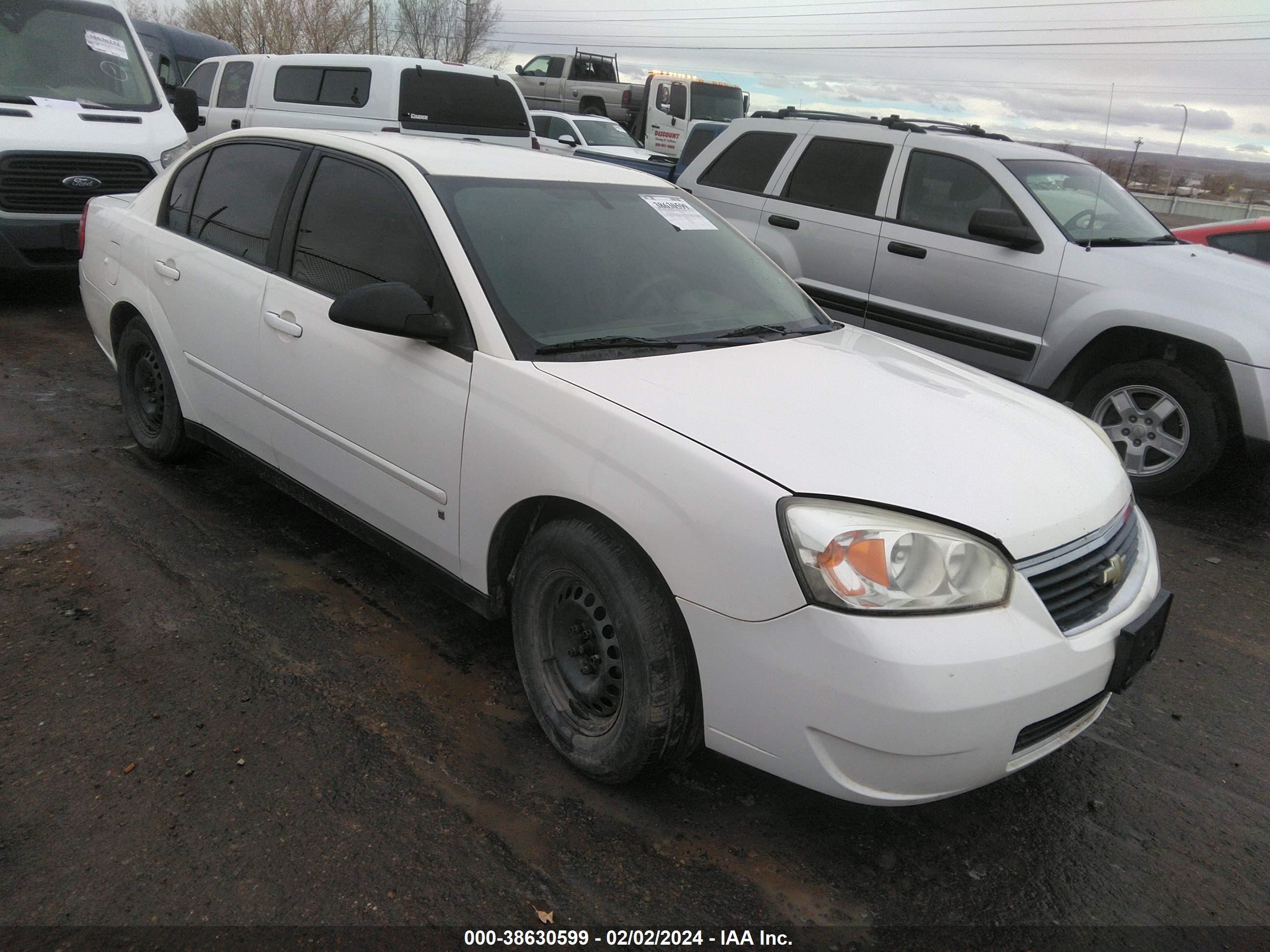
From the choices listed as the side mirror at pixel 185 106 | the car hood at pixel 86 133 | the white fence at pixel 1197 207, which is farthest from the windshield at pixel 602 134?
the white fence at pixel 1197 207

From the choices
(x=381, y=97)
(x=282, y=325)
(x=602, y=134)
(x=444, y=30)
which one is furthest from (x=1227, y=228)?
(x=444, y=30)

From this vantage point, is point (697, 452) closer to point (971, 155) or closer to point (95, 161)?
point (971, 155)

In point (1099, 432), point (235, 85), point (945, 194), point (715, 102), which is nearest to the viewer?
point (1099, 432)

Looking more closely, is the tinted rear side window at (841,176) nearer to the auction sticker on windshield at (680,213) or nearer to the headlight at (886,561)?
the auction sticker on windshield at (680,213)

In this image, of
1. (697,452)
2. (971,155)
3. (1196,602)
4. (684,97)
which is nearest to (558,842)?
(697,452)

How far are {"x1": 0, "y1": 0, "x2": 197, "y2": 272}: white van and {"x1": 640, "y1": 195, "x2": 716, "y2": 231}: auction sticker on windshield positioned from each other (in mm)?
5199

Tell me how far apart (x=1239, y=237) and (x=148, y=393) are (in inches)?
315

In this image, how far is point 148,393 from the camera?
461cm

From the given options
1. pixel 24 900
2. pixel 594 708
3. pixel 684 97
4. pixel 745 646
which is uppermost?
pixel 684 97

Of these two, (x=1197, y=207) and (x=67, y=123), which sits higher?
(x=1197, y=207)

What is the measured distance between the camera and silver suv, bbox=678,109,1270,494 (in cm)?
516

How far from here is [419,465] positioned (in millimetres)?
3021

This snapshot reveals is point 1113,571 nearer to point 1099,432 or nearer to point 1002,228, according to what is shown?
point 1099,432

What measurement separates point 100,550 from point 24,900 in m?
1.93
